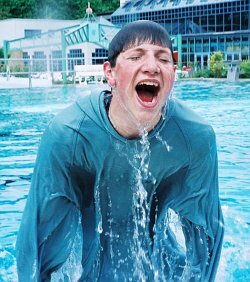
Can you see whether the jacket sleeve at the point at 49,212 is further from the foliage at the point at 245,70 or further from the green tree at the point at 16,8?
the green tree at the point at 16,8

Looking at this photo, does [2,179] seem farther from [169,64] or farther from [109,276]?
[169,64]

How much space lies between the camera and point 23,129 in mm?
10867

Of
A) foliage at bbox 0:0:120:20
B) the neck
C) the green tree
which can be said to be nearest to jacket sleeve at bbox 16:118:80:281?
the neck

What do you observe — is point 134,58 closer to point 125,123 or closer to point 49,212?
point 125,123

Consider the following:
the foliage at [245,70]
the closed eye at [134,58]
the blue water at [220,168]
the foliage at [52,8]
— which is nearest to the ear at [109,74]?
the closed eye at [134,58]

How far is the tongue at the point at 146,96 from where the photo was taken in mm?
2441

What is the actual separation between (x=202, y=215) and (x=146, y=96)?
0.79 metres

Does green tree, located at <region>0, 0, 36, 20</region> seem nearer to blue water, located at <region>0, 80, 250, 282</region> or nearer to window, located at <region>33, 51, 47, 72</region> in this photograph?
window, located at <region>33, 51, 47, 72</region>

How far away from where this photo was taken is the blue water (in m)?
4.32

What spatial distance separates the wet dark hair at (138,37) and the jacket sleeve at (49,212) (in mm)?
433

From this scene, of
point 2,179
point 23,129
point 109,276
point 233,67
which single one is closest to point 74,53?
point 233,67

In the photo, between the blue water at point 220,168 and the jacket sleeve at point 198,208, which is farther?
the blue water at point 220,168

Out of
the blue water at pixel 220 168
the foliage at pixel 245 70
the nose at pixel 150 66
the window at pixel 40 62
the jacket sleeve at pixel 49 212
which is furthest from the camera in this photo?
the window at pixel 40 62

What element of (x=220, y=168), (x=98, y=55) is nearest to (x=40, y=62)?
(x=98, y=55)
